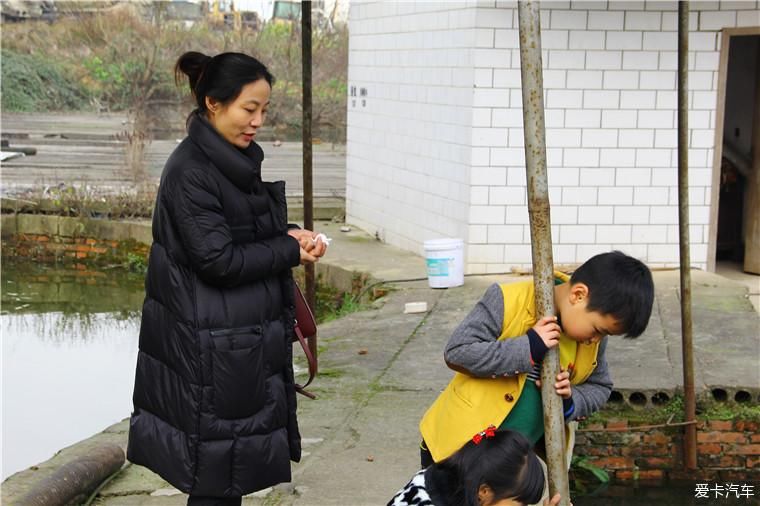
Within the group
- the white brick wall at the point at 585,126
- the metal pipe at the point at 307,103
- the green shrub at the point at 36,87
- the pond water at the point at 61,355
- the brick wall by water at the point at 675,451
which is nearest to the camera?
the brick wall by water at the point at 675,451

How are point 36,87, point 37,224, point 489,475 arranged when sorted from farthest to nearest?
point 36,87, point 37,224, point 489,475

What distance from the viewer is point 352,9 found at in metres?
11.7

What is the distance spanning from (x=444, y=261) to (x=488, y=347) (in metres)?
5.37

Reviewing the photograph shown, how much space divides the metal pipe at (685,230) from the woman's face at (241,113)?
2150 millimetres

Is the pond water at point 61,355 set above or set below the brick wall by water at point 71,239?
below

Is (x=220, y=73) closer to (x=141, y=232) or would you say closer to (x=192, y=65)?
(x=192, y=65)

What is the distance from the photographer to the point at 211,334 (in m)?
3.11

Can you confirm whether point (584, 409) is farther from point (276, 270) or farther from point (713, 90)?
point (713, 90)

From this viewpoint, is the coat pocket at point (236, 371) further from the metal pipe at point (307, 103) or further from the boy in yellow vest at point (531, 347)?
the metal pipe at point (307, 103)

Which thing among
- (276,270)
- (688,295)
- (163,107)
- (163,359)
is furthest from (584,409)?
(163,107)

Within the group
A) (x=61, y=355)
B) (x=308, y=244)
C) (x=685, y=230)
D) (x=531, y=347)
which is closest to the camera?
(x=531, y=347)

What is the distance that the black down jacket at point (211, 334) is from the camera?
3.12 meters

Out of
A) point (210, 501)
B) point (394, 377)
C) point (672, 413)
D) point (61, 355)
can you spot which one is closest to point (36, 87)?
point (61, 355)

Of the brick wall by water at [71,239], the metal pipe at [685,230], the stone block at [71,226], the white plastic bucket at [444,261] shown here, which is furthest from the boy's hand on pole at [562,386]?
the stone block at [71,226]
